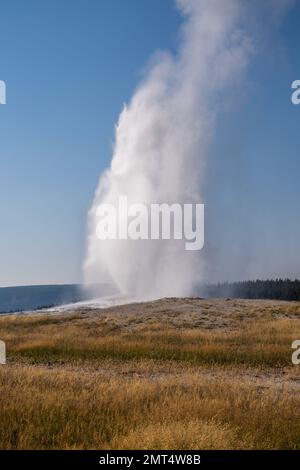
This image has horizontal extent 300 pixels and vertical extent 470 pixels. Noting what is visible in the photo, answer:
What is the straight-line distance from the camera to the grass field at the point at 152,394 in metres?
8.72

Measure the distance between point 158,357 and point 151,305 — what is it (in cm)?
3272

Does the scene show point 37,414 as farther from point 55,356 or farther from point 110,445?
point 55,356

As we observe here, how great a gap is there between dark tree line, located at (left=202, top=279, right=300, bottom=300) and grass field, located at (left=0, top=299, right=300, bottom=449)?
67.8 m

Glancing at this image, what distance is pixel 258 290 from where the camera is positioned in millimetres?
127375

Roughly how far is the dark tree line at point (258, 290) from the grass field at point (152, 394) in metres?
67.8

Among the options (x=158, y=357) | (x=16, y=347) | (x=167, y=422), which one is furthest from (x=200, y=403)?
(x=16, y=347)

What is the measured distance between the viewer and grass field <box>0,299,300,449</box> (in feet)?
28.6
